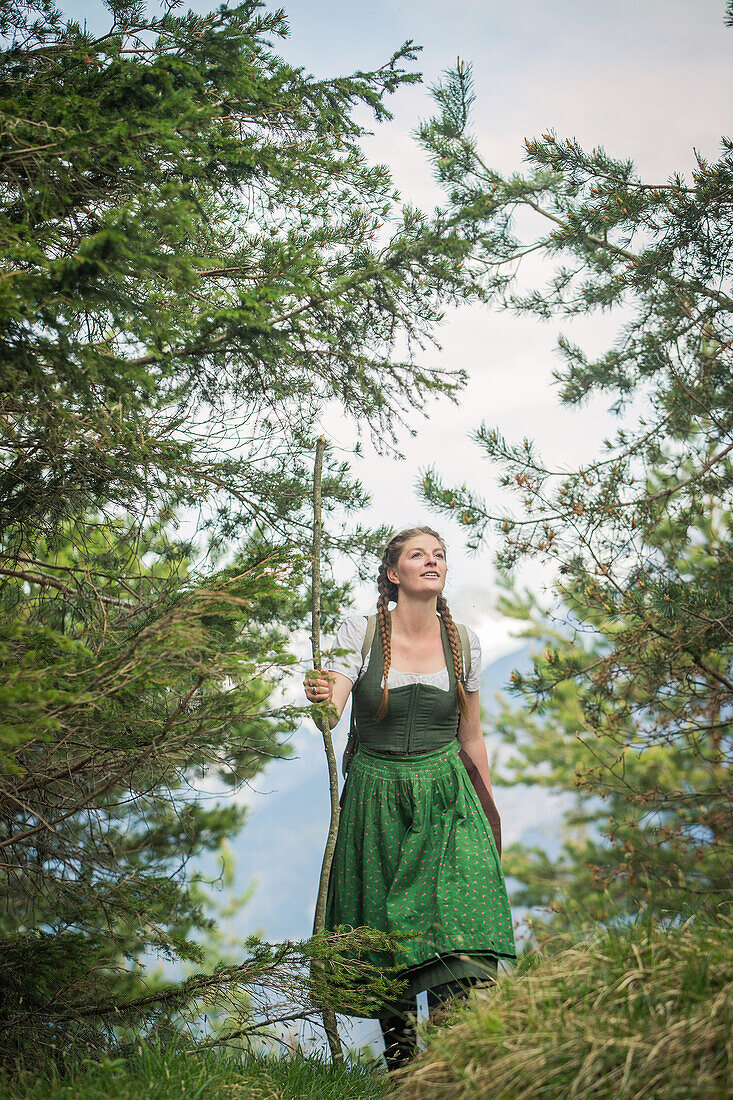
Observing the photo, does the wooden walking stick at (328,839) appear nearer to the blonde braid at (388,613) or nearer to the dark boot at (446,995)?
the blonde braid at (388,613)

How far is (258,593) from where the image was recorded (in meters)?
3.08

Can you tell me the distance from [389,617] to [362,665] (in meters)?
0.24

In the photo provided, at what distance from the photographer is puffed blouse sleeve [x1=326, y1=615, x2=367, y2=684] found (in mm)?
3617

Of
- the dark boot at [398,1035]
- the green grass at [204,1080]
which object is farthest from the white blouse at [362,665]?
the green grass at [204,1080]

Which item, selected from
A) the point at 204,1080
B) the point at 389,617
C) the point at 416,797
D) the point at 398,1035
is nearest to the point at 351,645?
the point at 389,617

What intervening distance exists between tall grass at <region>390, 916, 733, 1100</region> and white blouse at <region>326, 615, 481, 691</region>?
4.14 ft

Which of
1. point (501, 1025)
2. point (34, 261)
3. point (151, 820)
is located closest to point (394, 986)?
point (501, 1025)

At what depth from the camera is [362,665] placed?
3.69 m

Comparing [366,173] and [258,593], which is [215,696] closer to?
[258,593]

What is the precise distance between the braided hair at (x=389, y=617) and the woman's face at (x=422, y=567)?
0.04 meters

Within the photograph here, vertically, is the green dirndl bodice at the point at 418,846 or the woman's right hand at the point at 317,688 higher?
the woman's right hand at the point at 317,688

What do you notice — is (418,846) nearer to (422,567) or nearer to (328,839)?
(328,839)

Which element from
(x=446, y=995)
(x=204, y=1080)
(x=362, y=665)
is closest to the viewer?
(x=204, y=1080)

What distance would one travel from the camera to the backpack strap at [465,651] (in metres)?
3.77
